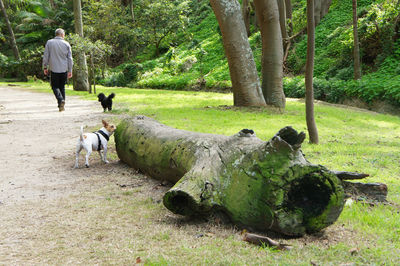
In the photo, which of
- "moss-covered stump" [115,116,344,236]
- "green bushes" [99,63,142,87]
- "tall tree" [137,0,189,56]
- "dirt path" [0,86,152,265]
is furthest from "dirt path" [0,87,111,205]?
"tall tree" [137,0,189,56]

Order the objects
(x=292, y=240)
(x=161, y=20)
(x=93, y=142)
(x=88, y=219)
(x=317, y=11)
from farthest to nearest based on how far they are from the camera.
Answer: (x=161, y=20) → (x=317, y=11) → (x=93, y=142) → (x=88, y=219) → (x=292, y=240)

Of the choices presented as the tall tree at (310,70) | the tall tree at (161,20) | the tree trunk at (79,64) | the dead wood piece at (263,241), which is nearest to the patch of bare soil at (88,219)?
the dead wood piece at (263,241)

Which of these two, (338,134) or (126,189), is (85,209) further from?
(338,134)

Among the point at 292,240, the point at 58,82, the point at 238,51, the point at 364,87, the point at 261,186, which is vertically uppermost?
the point at 238,51

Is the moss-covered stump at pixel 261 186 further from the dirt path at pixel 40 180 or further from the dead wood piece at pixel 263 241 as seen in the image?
the dirt path at pixel 40 180

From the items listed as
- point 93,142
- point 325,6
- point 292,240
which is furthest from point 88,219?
point 325,6

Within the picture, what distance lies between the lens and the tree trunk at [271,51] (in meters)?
11.3

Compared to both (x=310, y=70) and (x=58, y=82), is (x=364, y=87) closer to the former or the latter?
(x=310, y=70)

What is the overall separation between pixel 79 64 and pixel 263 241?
55.0ft

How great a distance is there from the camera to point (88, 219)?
3604mm

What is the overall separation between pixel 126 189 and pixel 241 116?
5.90 meters

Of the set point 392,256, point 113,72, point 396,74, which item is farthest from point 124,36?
point 392,256

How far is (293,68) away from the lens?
21.0m

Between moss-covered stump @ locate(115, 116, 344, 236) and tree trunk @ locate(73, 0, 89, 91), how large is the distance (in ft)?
49.0
